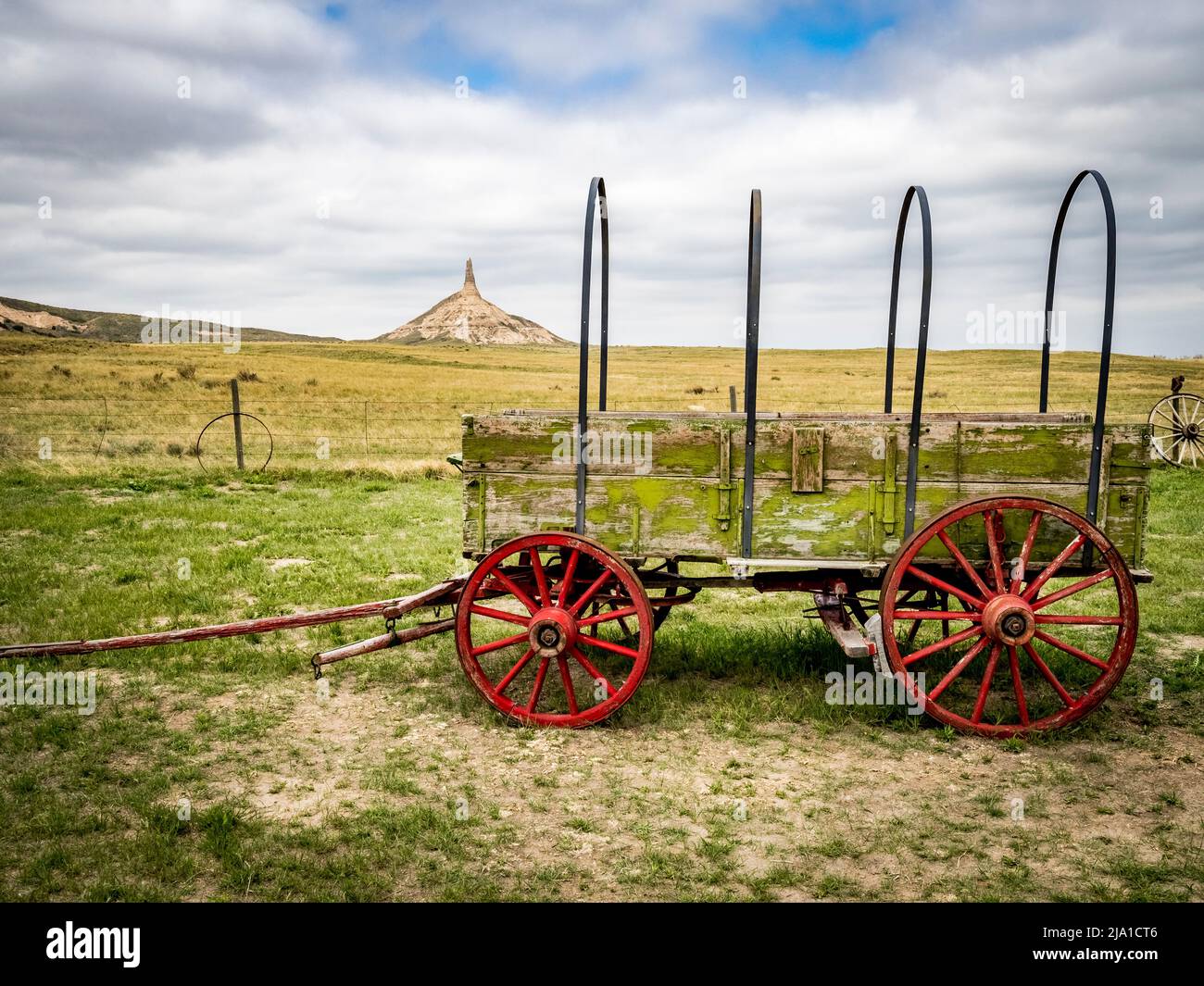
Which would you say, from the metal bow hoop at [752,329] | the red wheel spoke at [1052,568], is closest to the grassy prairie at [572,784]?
the red wheel spoke at [1052,568]

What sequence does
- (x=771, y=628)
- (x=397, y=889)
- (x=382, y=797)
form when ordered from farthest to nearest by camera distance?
(x=771, y=628) → (x=382, y=797) → (x=397, y=889)

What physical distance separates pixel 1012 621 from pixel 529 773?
2.89 metres

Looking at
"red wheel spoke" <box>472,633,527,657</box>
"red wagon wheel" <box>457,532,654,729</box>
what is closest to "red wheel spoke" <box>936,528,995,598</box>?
"red wagon wheel" <box>457,532,654,729</box>

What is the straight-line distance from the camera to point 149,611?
25.5ft

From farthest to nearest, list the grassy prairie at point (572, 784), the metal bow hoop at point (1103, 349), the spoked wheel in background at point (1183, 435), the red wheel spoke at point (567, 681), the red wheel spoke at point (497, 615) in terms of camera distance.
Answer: the spoked wheel in background at point (1183, 435) → the red wheel spoke at point (497, 615) → the red wheel spoke at point (567, 681) → the metal bow hoop at point (1103, 349) → the grassy prairie at point (572, 784)

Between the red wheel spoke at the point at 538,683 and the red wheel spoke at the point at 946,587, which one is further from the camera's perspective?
the red wheel spoke at the point at 538,683

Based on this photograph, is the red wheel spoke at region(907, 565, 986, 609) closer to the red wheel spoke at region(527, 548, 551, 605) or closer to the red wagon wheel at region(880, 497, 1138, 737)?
the red wagon wheel at region(880, 497, 1138, 737)

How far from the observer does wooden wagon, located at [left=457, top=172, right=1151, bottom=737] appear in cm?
502

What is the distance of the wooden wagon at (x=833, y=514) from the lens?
5.02 metres

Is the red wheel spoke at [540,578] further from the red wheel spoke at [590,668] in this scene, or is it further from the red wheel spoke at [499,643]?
the red wheel spoke at [590,668]

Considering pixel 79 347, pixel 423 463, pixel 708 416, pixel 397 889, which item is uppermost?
pixel 79 347

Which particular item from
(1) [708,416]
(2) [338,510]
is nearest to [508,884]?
(1) [708,416]

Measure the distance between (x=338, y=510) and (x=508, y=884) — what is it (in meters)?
9.51
